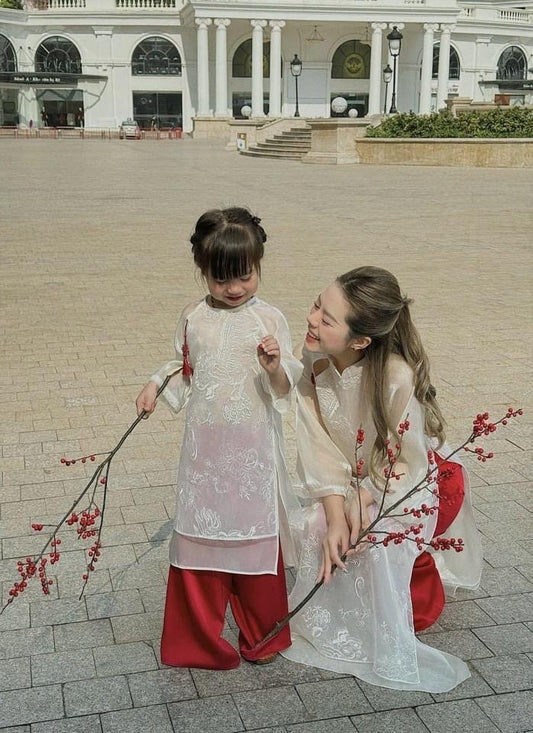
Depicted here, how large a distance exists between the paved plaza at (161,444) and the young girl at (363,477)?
0.11 metres

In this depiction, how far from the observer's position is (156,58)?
6456cm

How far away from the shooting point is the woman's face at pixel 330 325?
2.90 m

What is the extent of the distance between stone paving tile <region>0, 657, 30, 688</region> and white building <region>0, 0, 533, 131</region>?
195 ft

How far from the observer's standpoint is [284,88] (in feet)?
213

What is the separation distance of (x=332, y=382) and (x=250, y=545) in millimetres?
609

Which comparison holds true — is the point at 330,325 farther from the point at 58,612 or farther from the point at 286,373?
the point at 58,612

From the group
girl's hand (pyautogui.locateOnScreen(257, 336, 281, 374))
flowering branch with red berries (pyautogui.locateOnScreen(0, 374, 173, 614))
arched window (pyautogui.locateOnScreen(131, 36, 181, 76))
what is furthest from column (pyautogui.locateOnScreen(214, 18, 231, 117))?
girl's hand (pyautogui.locateOnScreen(257, 336, 281, 374))

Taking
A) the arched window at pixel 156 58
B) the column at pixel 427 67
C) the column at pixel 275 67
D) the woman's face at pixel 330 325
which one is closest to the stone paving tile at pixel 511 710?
the woman's face at pixel 330 325

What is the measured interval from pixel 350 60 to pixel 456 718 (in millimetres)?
67679

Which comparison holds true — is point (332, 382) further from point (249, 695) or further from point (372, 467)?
point (249, 695)

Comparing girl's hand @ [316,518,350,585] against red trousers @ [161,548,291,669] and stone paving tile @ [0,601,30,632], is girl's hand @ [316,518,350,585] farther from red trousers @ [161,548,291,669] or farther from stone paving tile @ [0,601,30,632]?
stone paving tile @ [0,601,30,632]

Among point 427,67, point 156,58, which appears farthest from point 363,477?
point 156,58

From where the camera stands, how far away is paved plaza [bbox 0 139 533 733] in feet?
9.27

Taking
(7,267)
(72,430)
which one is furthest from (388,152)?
(72,430)
